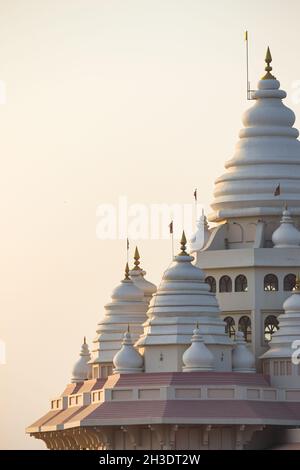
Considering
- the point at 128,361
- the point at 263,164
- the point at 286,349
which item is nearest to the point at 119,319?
the point at 128,361

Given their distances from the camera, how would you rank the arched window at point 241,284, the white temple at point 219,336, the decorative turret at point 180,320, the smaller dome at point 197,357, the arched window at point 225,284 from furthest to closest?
the arched window at point 225,284, the arched window at point 241,284, the decorative turret at point 180,320, the smaller dome at point 197,357, the white temple at point 219,336

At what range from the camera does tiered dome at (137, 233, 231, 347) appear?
169250 millimetres

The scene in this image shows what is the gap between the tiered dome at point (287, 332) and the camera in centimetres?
16988

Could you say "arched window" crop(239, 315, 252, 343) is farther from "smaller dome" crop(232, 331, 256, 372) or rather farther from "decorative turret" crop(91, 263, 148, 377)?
"decorative turret" crop(91, 263, 148, 377)

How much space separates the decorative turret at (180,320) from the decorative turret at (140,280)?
8.67 meters

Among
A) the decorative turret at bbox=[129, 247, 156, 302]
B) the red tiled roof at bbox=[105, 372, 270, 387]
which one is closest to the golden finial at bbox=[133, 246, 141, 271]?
the decorative turret at bbox=[129, 247, 156, 302]

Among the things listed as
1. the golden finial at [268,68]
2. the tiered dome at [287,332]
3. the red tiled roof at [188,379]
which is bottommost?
the red tiled roof at [188,379]

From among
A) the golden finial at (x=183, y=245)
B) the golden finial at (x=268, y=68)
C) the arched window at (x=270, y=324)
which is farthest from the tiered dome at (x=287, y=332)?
the golden finial at (x=268, y=68)

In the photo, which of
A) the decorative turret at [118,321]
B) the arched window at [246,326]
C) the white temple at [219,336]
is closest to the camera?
the white temple at [219,336]

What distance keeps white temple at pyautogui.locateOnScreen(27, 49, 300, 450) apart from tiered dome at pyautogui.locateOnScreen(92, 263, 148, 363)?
44mm

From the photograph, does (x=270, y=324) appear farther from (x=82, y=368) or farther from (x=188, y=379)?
(x=82, y=368)

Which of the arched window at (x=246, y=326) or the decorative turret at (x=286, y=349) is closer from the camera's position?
the decorative turret at (x=286, y=349)

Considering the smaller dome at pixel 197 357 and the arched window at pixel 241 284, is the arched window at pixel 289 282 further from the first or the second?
the smaller dome at pixel 197 357

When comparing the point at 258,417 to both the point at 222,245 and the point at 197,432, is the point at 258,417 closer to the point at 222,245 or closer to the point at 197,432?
the point at 197,432
